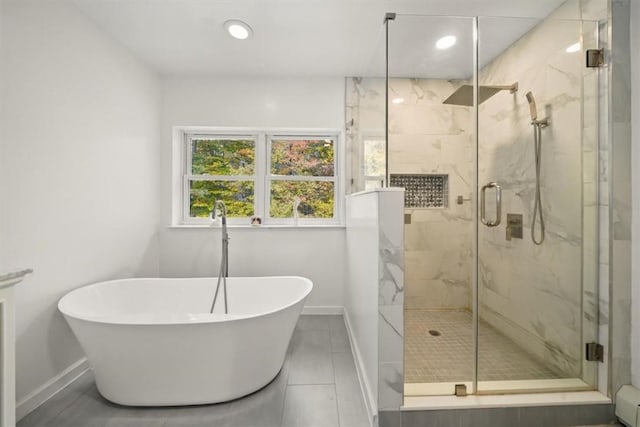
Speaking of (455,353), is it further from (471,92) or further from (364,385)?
(471,92)

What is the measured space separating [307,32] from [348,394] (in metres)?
2.42

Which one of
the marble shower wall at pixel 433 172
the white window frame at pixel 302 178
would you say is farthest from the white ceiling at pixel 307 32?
the white window frame at pixel 302 178

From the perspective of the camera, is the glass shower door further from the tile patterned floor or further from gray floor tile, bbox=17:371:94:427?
gray floor tile, bbox=17:371:94:427

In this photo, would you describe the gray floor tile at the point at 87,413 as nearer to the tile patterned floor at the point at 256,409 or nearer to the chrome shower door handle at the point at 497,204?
the tile patterned floor at the point at 256,409

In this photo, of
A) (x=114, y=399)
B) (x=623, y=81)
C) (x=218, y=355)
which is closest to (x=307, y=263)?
(x=218, y=355)

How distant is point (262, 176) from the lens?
2906mm

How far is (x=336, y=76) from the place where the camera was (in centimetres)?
273

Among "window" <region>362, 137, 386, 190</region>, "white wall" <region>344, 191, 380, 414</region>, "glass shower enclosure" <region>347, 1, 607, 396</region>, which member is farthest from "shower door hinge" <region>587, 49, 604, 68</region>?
"white wall" <region>344, 191, 380, 414</region>

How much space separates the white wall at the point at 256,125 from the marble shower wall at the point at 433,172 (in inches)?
41.4

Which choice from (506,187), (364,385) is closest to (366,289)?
(364,385)

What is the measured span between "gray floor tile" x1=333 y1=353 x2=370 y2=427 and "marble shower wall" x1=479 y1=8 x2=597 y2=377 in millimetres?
688

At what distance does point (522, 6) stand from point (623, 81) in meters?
0.75

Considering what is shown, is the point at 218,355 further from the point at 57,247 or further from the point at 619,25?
the point at 619,25

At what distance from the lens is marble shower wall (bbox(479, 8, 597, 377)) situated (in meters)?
1.57
